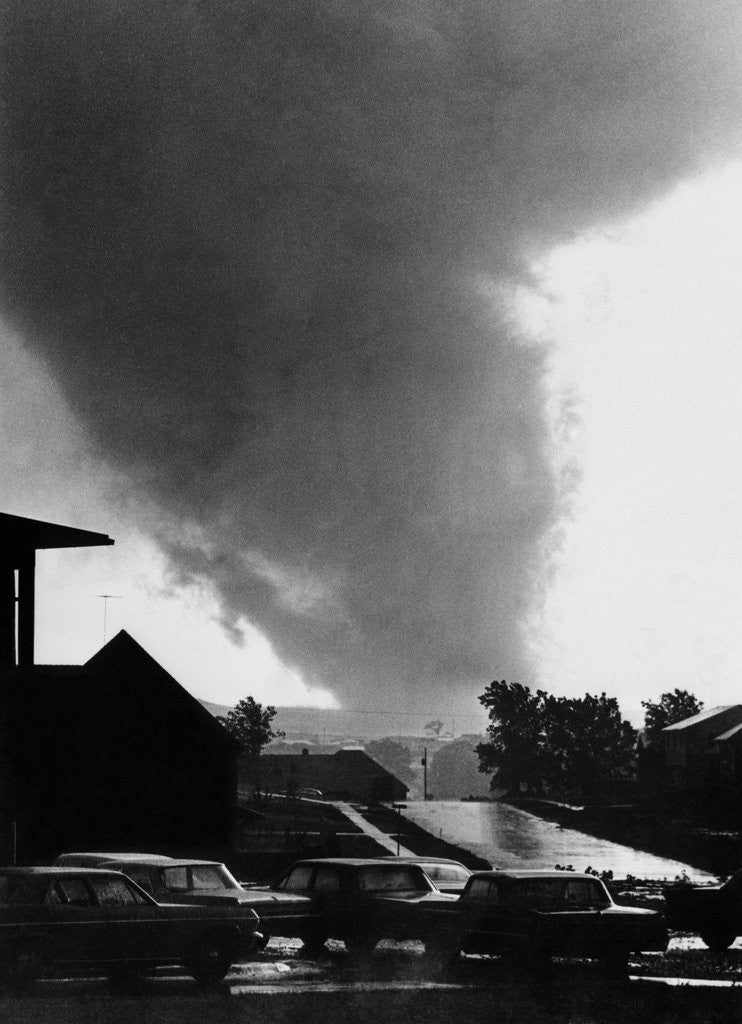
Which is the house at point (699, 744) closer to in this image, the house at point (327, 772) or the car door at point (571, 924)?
the house at point (327, 772)

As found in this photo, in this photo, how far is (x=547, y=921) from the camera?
64.8 feet

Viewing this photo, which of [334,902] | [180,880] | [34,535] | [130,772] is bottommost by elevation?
[334,902]

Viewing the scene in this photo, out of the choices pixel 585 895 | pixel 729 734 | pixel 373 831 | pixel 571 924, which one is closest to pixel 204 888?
pixel 571 924

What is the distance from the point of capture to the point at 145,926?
1784 cm

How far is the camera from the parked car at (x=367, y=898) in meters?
21.8

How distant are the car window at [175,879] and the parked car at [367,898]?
1.82 metres

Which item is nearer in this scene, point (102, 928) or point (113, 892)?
point (102, 928)

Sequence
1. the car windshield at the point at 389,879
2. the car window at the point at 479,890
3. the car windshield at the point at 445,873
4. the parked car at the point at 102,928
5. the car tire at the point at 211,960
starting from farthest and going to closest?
1. the car windshield at the point at 445,873
2. the car windshield at the point at 389,879
3. the car window at the point at 479,890
4. the car tire at the point at 211,960
5. the parked car at the point at 102,928

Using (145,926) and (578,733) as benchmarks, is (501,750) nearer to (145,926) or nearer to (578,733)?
(578,733)

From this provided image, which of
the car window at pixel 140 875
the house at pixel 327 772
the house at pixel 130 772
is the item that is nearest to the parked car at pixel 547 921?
the car window at pixel 140 875

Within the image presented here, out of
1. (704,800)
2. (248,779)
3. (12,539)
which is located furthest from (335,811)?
(12,539)

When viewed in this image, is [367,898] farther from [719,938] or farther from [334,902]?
[719,938]

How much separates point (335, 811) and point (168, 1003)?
6976 centimetres

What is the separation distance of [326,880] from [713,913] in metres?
7.65
